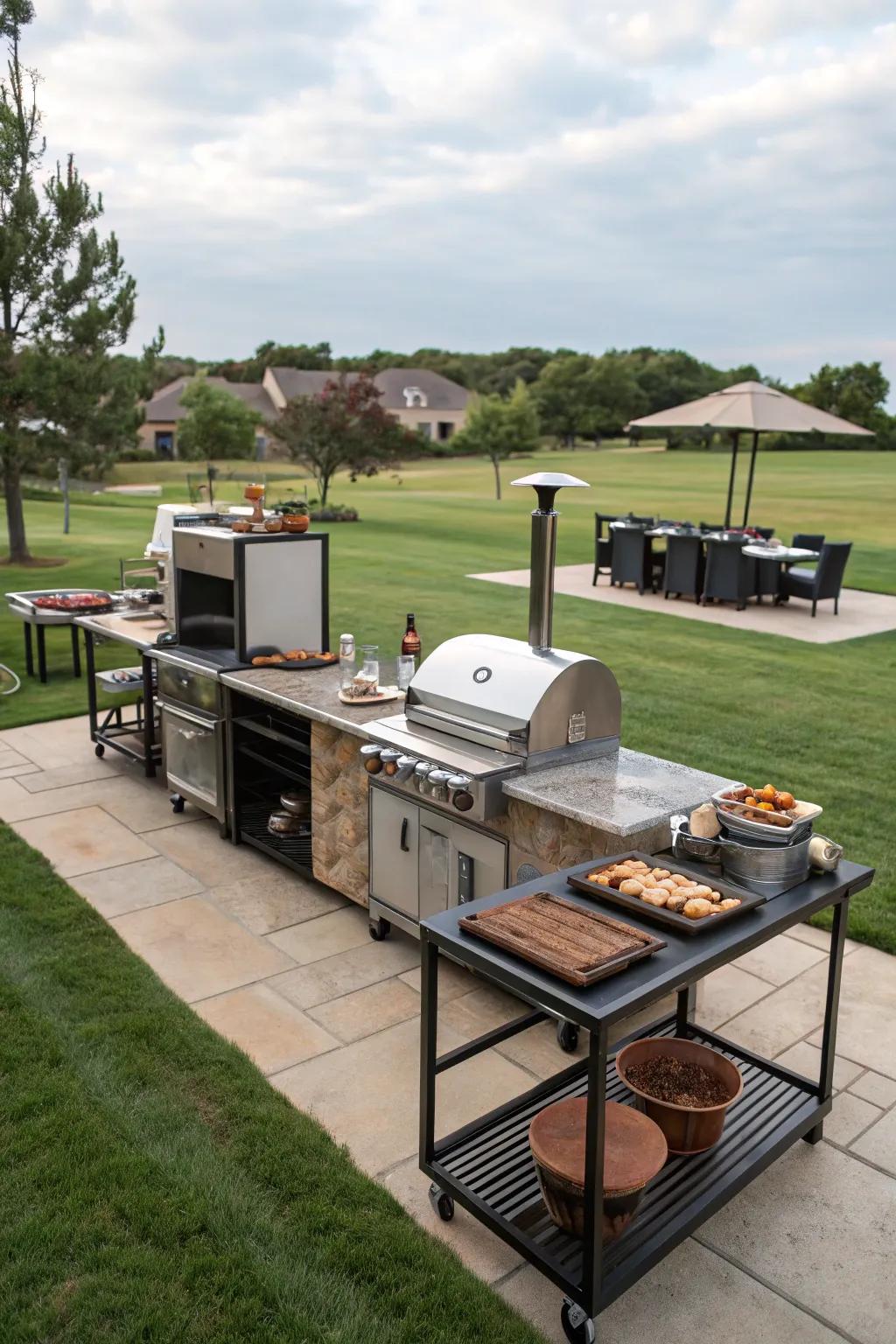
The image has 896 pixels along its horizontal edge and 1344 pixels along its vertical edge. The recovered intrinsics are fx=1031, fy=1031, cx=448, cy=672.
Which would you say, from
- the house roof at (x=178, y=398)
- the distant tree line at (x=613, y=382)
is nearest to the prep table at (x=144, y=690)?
the house roof at (x=178, y=398)

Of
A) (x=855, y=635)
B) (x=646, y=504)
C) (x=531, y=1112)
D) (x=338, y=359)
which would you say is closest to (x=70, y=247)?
(x=855, y=635)

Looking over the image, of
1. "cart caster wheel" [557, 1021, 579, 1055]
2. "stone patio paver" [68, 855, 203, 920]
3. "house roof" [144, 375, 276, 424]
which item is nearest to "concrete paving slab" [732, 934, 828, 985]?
"cart caster wheel" [557, 1021, 579, 1055]

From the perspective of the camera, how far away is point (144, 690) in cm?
641

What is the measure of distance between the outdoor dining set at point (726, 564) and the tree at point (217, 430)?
104 feet

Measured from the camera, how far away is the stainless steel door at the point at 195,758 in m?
5.51

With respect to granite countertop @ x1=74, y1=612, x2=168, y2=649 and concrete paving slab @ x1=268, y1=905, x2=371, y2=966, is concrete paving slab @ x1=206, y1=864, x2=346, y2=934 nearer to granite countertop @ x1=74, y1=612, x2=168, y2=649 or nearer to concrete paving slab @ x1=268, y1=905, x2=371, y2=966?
concrete paving slab @ x1=268, y1=905, x2=371, y2=966

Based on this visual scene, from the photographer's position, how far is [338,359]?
7531cm

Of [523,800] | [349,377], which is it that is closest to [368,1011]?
[523,800]

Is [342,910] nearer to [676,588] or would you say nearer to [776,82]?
[776,82]

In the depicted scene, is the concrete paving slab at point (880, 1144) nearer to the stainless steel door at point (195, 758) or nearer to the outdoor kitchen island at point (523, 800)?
the outdoor kitchen island at point (523, 800)

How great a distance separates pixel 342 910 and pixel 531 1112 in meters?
1.84

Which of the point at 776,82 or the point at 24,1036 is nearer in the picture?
the point at 24,1036

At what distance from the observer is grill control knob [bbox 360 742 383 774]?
13.4ft

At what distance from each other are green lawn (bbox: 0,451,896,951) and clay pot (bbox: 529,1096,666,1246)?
7.12 feet
